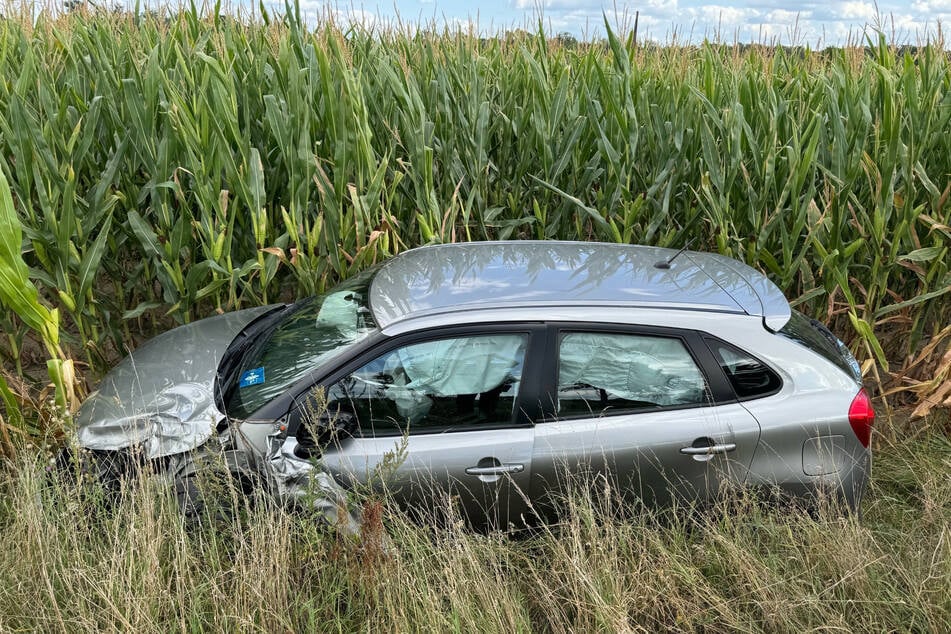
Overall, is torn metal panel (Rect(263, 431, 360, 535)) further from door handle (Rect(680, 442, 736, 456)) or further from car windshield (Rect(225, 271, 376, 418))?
door handle (Rect(680, 442, 736, 456))

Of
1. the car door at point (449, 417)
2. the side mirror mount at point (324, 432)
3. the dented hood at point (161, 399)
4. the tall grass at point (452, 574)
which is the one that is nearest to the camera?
the tall grass at point (452, 574)

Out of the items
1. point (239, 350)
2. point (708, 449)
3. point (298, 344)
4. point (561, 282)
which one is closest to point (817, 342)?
point (708, 449)

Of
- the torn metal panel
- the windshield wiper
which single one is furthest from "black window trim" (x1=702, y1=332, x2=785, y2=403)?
the windshield wiper

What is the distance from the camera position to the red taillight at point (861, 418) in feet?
12.9

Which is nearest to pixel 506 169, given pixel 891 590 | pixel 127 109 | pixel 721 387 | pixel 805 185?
pixel 805 185

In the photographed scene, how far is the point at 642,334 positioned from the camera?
391 cm

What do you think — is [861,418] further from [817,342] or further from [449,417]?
[449,417]

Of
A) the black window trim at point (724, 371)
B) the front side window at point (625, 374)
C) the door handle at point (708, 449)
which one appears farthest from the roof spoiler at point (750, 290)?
the door handle at point (708, 449)

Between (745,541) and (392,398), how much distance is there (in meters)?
1.76

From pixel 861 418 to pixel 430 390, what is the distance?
2.05 meters

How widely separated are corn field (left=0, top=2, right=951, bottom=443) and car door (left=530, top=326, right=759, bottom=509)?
6.96 ft

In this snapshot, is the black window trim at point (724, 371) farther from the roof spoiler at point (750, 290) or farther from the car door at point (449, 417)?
the car door at point (449, 417)

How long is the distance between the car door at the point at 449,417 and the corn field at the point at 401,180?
6.49 ft

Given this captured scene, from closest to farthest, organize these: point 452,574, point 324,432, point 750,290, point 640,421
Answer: point 452,574
point 324,432
point 640,421
point 750,290
